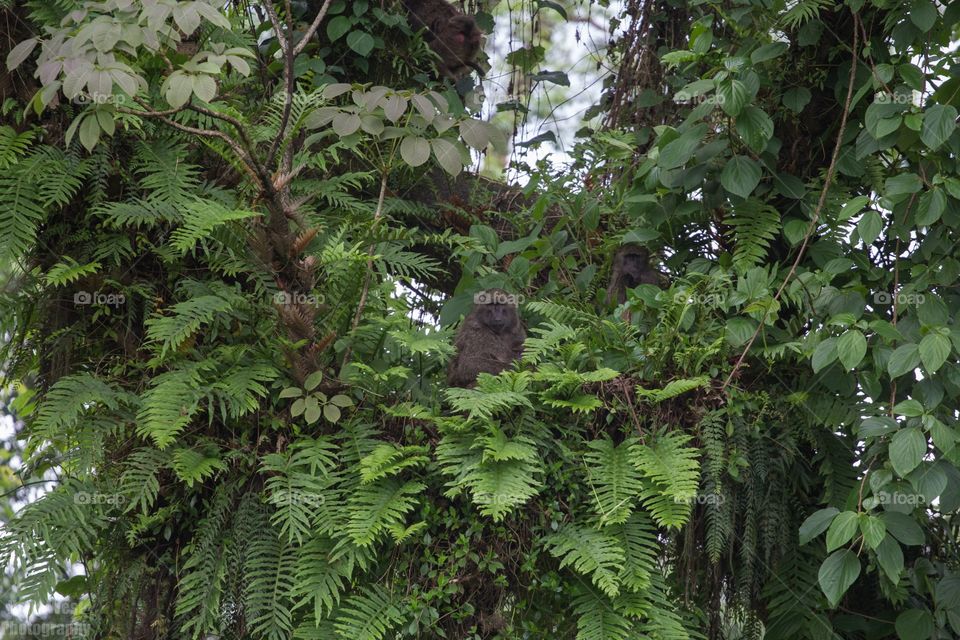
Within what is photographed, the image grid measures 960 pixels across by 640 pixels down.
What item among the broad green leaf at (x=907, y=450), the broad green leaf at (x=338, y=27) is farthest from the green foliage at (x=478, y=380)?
the broad green leaf at (x=338, y=27)

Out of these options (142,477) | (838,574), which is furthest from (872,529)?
(142,477)

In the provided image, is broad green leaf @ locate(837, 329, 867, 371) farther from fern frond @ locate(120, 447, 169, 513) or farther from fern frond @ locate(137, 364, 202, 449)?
fern frond @ locate(120, 447, 169, 513)

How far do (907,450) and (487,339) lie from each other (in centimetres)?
172

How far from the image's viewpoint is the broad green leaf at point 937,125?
3.27 m

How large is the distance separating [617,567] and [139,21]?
2454mm

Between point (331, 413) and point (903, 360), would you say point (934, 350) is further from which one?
point (331, 413)

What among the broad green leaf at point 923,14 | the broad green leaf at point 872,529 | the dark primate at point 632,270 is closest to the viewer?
the broad green leaf at point 872,529

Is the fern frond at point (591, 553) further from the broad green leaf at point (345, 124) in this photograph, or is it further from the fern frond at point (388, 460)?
the broad green leaf at point (345, 124)

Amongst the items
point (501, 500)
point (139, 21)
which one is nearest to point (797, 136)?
point (501, 500)

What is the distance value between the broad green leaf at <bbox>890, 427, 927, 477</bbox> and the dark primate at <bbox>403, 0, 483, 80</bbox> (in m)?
3.38

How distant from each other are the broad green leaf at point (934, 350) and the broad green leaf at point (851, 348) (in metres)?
0.18

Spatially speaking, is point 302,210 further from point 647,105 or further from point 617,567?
point 647,105

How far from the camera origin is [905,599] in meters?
3.37

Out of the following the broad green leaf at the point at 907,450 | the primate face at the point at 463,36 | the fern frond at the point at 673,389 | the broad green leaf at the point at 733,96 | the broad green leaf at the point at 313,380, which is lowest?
the broad green leaf at the point at 907,450
